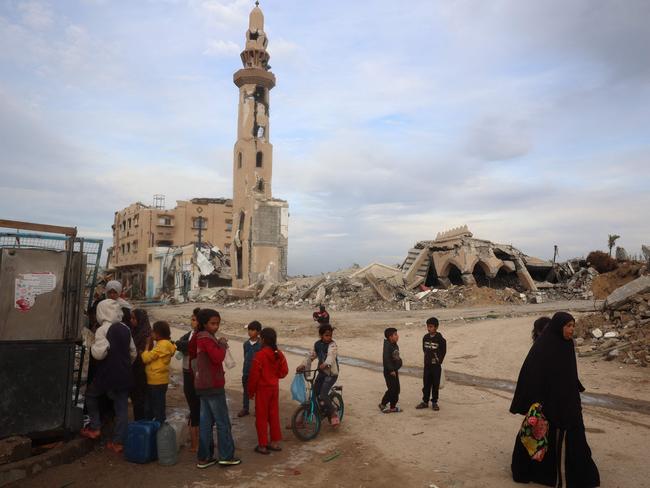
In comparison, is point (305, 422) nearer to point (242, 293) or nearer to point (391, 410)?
point (391, 410)

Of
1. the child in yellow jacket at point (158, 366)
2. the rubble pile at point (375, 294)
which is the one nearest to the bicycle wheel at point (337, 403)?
the child in yellow jacket at point (158, 366)

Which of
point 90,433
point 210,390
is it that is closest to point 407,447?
point 210,390

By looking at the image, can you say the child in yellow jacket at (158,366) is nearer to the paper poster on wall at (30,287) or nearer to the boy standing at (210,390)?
the boy standing at (210,390)

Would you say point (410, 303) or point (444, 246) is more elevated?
point (444, 246)

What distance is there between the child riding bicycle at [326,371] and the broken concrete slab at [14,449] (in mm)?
2708

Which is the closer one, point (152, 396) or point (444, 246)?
point (152, 396)

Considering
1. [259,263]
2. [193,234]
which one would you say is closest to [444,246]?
[259,263]

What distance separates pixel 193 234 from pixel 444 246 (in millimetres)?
30963

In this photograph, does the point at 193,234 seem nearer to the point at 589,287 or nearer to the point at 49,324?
the point at 589,287

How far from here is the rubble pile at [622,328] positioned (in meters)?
9.73

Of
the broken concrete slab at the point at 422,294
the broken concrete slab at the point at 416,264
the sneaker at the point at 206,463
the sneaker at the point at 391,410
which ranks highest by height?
the broken concrete slab at the point at 416,264

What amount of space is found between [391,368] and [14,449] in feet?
13.4

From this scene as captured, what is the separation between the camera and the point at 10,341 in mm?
4516

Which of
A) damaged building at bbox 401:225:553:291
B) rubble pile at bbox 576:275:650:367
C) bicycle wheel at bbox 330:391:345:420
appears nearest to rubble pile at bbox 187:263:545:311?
damaged building at bbox 401:225:553:291
